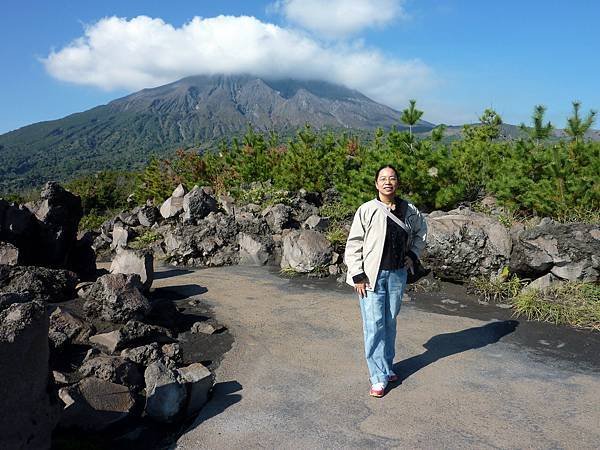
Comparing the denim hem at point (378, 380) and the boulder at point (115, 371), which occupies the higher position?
the boulder at point (115, 371)

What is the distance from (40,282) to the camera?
7.07m

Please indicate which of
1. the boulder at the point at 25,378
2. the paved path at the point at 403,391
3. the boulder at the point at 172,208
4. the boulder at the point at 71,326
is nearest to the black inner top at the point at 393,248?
the paved path at the point at 403,391

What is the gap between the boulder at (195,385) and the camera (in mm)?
4305

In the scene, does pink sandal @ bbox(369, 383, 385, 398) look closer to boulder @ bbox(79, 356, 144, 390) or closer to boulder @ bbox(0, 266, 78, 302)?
boulder @ bbox(79, 356, 144, 390)

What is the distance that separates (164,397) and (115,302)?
2.53m

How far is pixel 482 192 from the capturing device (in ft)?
40.5

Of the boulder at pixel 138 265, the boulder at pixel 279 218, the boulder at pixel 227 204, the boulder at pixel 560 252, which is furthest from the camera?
the boulder at pixel 227 204

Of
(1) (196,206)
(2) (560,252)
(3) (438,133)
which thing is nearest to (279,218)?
(1) (196,206)

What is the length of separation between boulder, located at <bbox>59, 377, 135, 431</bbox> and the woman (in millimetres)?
2276

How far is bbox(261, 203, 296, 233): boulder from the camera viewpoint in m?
12.7

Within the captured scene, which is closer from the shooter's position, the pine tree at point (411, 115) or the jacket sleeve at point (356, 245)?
the jacket sleeve at point (356, 245)

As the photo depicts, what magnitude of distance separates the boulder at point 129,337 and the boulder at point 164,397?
Result: 1473 mm

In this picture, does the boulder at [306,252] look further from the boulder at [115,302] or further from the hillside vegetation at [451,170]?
the boulder at [115,302]

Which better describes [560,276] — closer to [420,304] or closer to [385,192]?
[420,304]
